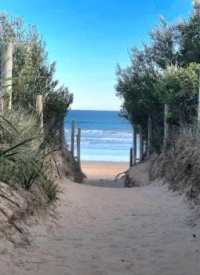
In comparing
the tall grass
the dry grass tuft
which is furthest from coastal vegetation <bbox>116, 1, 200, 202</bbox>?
the tall grass

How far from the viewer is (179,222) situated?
6.94m

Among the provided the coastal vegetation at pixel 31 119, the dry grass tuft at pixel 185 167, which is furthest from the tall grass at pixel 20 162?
the dry grass tuft at pixel 185 167

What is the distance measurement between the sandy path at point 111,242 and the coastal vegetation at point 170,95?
1.26 metres

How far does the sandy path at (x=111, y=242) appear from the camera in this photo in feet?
15.7

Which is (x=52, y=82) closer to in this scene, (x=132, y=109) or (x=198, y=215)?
(x=132, y=109)

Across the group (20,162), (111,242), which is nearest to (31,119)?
(20,162)

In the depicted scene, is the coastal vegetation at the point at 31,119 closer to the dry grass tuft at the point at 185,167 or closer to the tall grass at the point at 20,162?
the tall grass at the point at 20,162

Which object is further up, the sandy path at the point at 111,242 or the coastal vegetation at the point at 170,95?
the coastal vegetation at the point at 170,95

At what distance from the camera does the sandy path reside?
4.79 metres

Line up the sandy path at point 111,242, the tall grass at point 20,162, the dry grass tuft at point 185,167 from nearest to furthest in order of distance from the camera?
the sandy path at point 111,242 → the tall grass at point 20,162 → the dry grass tuft at point 185,167

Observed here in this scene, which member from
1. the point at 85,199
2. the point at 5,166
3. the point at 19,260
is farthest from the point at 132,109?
the point at 19,260

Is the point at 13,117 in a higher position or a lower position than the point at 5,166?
higher

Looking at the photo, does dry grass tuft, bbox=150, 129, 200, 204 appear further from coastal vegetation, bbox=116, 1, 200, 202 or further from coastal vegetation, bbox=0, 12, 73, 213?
coastal vegetation, bbox=0, 12, 73, 213

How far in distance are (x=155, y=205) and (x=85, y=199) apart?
1596 mm
